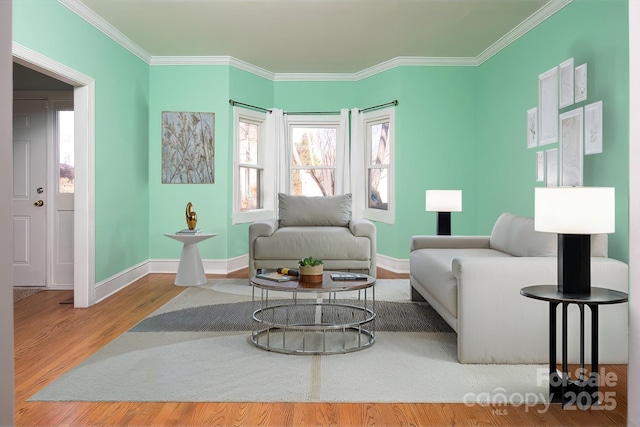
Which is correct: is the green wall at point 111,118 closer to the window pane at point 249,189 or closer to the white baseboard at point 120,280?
the white baseboard at point 120,280

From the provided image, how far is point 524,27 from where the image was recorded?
17.6 feet

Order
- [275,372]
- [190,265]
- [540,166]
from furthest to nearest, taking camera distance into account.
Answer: [190,265]
[540,166]
[275,372]

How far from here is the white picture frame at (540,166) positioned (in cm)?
495

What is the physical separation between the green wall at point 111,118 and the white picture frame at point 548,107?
3891mm

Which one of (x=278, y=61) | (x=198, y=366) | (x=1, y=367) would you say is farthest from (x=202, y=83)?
(x=1, y=367)

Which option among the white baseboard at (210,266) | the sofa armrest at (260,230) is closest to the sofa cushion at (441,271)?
the sofa armrest at (260,230)

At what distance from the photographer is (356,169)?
7.73 m

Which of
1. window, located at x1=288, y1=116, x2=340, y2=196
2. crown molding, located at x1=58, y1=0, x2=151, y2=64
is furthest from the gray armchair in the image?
crown molding, located at x1=58, y1=0, x2=151, y2=64

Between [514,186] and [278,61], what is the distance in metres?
3.17

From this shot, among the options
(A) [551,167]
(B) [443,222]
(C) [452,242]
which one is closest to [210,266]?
(B) [443,222]

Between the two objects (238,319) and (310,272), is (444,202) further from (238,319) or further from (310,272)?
(238,319)

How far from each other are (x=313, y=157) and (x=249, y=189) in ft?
3.33

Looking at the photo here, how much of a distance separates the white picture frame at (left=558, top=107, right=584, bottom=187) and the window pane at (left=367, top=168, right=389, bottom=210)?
118 inches

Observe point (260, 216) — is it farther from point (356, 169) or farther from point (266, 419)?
point (266, 419)
